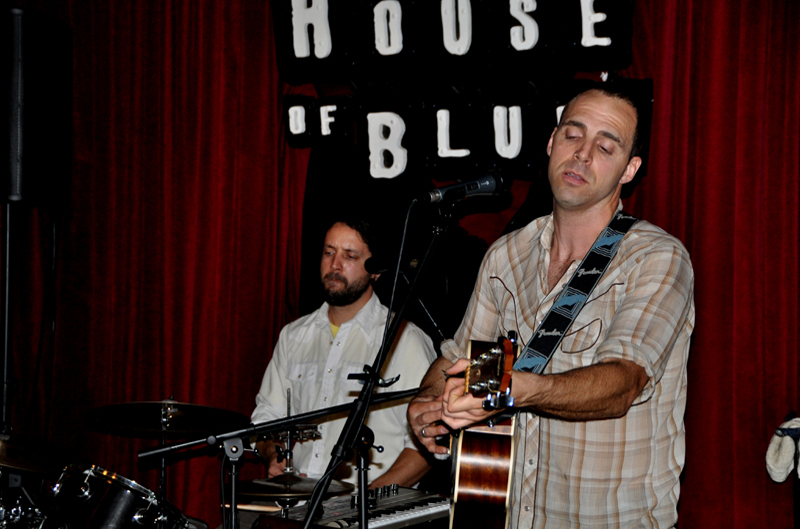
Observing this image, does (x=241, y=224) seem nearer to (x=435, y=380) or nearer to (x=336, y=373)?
(x=336, y=373)

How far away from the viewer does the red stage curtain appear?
318cm

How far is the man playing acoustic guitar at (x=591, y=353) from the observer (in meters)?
1.66

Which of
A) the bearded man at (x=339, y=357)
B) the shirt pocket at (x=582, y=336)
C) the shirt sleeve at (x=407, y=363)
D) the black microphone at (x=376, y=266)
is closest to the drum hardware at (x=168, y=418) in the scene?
the bearded man at (x=339, y=357)

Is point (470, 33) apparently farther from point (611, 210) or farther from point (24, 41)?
point (24, 41)

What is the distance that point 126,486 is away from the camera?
9.62ft

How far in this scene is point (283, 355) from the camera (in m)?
3.98

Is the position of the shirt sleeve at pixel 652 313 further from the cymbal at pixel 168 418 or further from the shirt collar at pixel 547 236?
the cymbal at pixel 168 418

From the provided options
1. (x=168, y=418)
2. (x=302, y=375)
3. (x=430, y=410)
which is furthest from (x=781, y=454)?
(x=168, y=418)

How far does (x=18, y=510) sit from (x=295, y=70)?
2528 millimetres

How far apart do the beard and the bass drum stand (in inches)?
53.3

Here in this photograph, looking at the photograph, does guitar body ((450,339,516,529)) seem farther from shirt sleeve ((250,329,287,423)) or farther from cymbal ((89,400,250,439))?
shirt sleeve ((250,329,287,423))

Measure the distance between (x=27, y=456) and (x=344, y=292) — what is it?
63.7 inches

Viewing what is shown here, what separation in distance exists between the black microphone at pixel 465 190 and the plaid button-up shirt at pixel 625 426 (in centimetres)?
34

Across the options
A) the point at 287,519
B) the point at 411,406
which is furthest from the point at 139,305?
the point at 411,406
